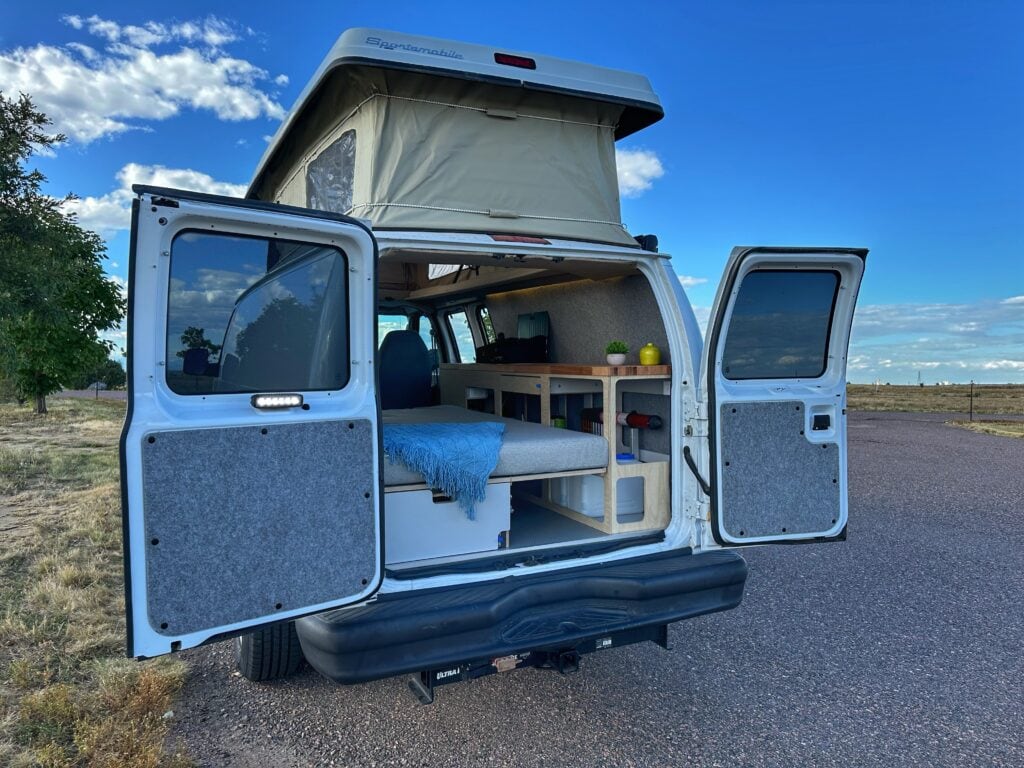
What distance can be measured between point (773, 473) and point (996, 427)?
1599cm

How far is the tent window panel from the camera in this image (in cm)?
335

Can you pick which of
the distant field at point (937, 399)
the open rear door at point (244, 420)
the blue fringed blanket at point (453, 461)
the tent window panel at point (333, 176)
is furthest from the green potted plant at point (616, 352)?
the distant field at point (937, 399)

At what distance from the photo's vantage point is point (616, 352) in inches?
153

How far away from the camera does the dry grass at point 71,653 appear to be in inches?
103

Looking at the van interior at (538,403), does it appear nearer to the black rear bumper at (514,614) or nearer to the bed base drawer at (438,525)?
the bed base drawer at (438,525)

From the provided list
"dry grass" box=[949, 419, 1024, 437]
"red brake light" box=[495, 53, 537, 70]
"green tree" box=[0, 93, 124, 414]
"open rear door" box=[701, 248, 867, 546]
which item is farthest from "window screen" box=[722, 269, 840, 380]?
"dry grass" box=[949, 419, 1024, 437]

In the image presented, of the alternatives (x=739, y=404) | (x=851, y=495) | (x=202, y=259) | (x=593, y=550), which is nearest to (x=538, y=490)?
(x=593, y=550)

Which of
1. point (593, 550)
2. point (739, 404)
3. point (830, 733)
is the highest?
point (739, 404)

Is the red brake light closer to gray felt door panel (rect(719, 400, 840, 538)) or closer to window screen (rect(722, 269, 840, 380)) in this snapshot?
window screen (rect(722, 269, 840, 380))

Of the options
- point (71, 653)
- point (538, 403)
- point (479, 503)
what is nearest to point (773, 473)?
point (479, 503)

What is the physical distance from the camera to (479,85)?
3217mm

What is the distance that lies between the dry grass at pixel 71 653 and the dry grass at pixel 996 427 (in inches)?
639

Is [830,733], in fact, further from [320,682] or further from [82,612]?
[82,612]

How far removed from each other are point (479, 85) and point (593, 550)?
7.53ft
